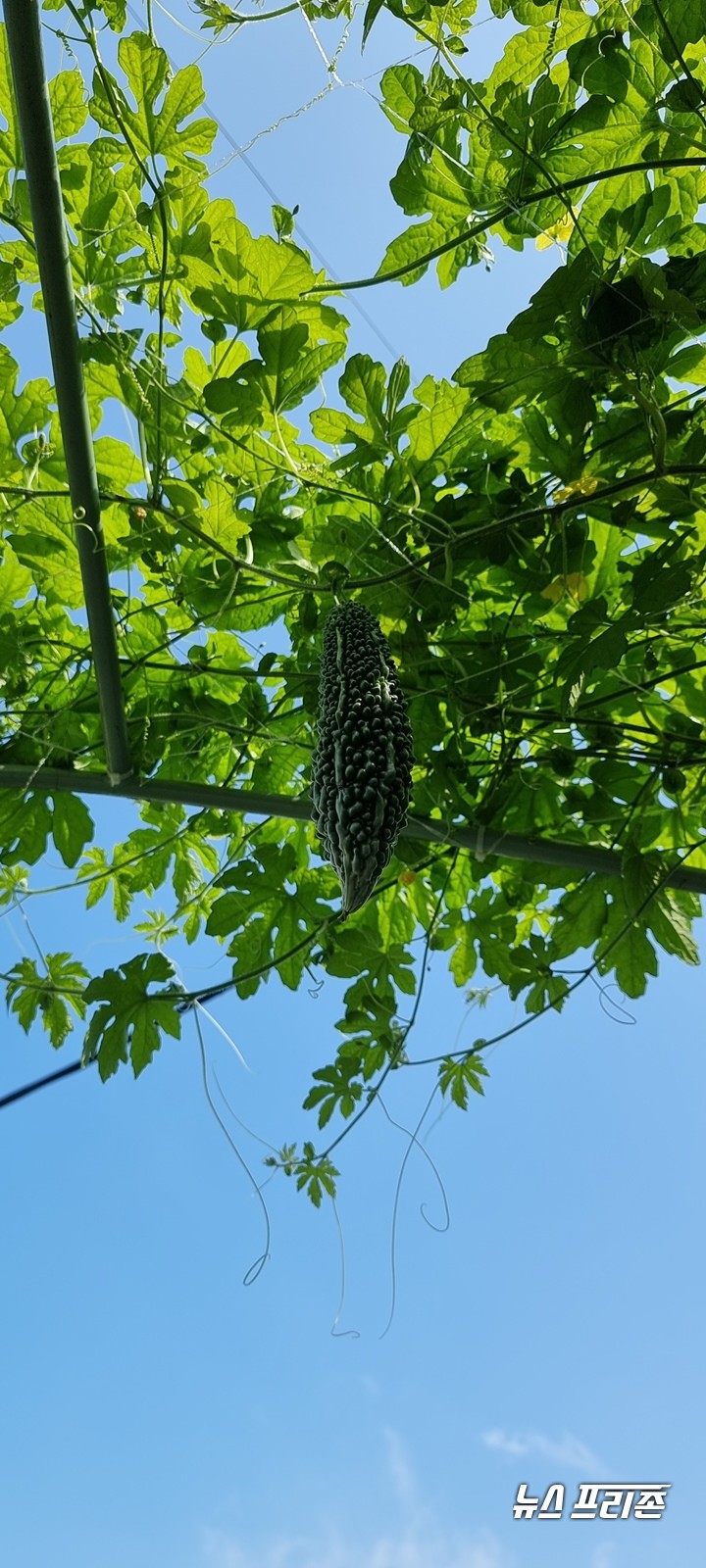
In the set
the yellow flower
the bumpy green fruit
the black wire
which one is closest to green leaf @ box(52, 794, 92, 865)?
the black wire

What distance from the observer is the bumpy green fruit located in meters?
1.16

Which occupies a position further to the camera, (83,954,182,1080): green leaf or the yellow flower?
(83,954,182,1080): green leaf

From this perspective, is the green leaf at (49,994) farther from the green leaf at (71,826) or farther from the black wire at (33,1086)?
the green leaf at (71,826)

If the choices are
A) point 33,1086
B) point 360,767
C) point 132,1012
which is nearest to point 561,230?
point 360,767

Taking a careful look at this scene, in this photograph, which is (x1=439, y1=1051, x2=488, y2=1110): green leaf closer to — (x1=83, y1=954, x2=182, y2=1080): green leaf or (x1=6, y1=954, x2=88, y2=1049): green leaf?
(x1=83, y1=954, x2=182, y2=1080): green leaf

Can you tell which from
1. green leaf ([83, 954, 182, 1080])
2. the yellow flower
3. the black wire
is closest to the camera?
the yellow flower

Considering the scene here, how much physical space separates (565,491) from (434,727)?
0.54m

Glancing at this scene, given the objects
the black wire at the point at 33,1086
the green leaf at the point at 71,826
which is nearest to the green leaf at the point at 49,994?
the black wire at the point at 33,1086

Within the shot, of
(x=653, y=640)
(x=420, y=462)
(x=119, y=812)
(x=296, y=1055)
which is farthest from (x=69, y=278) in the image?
(x=296, y=1055)

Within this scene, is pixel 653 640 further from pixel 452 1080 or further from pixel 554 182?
pixel 452 1080

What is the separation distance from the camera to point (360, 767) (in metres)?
1.18

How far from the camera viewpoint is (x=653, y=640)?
6.41ft

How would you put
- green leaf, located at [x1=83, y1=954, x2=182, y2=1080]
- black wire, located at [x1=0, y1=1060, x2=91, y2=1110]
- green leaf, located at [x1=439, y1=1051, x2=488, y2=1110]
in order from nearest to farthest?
green leaf, located at [x1=83, y1=954, x2=182, y2=1080] < green leaf, located at [x1=439, y1=1051, x2=488, y2=1110] < black wire, located at [x1=0, y1=1060, x2=91, y2=1110]

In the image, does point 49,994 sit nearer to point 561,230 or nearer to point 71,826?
point 71,826
